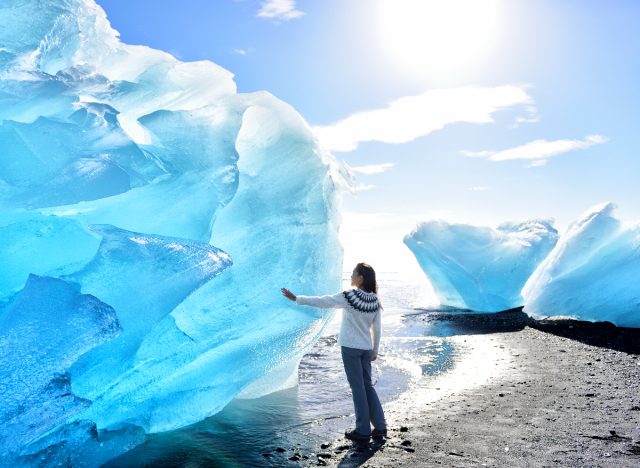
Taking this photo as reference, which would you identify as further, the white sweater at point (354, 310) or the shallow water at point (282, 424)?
the white sweater at point (354, 310)

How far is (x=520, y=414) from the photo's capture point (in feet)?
19.4

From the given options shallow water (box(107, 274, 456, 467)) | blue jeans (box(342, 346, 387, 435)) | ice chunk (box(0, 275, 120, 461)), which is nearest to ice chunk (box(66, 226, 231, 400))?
ice chunk (box(0, 275, 120, 461))

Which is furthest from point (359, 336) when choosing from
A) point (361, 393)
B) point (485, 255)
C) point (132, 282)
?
point (485, 255)

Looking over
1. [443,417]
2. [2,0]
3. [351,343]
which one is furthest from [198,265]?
[2,0]

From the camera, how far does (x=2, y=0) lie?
5.93 m

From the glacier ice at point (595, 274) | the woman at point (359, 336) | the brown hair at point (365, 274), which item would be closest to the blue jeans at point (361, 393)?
the woman at point (359, 336)

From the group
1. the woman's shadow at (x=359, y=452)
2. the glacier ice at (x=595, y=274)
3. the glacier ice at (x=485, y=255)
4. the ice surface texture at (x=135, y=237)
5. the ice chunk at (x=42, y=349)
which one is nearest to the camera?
the ice chunk at (x=42, y=349)

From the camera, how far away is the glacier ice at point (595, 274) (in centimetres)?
1361

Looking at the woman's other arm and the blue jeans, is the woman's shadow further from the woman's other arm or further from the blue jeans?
the woman's other arm

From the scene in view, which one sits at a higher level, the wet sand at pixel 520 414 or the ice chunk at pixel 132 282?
the ice chunk at pixel 132 282

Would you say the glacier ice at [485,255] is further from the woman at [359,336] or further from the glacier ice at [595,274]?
the woman at [359,336]

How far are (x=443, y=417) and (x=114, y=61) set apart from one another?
21.2 feet

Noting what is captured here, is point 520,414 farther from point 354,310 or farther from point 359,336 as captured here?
point 354,310

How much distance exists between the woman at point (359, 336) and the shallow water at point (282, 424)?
16.1 inches
